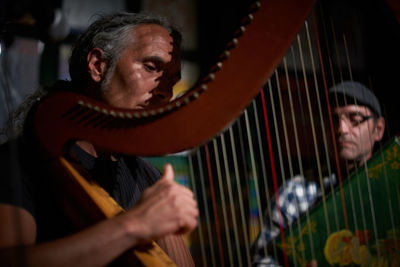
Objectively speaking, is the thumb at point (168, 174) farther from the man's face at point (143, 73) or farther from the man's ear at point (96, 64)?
the man's ear at point (96, 64)

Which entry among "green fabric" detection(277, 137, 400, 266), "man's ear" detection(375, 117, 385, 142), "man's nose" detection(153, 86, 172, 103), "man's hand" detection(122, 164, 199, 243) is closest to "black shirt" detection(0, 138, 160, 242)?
"man's hand" detection(122, 164, 199, 243)

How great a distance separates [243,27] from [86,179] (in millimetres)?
433

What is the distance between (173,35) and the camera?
1.20 metres

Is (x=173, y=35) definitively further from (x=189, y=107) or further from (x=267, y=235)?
(x=267, y=235)

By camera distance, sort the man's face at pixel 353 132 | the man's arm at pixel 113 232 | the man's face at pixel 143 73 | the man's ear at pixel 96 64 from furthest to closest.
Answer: the man's face at pixel 353 132
the man's ear at pixel 96 64
the man's face at pixel 143 73
the man's arm at pixel 113 232

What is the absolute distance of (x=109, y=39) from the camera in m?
1.14

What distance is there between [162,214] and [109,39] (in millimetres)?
695

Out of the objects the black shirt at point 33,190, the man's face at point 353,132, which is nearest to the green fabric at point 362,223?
the man's face at point 353,132

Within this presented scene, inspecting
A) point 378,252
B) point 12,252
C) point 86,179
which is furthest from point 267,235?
point 12,252

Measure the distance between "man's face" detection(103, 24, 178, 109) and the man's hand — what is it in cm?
41

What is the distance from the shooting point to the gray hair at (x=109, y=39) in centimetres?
112

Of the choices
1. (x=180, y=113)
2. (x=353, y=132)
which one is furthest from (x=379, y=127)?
(x=180, y=113)

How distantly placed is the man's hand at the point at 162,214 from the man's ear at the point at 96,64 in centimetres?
58

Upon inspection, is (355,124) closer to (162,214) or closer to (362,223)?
(362,223)
